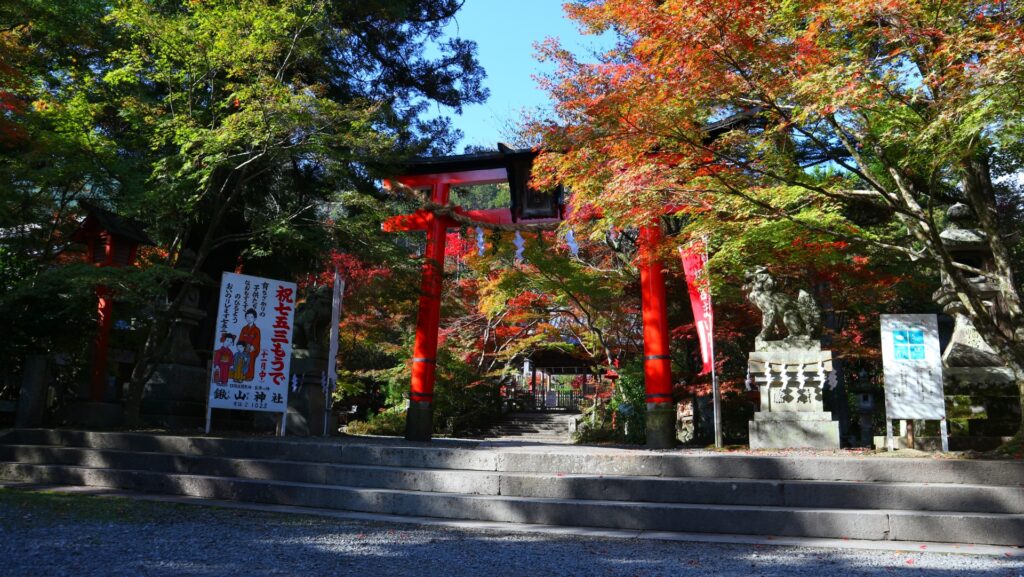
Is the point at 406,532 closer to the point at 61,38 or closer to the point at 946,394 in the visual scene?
the point at 946,394

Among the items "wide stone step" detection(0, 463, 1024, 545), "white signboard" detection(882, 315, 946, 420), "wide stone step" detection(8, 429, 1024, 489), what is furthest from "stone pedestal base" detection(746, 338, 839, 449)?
"wide stone step" detection(0, 463, 1024, 545)

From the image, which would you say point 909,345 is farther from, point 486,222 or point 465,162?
point 465,162

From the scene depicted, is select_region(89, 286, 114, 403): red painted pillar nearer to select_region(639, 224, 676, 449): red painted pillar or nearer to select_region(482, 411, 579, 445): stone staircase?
select_region(639, 224, 676, 449): red painted pillar

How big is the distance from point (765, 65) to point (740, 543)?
3.99 meters

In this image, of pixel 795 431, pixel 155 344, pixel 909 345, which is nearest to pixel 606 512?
pixel 795 431

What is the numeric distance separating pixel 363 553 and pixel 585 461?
2816 mm

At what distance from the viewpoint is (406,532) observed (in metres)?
5.13

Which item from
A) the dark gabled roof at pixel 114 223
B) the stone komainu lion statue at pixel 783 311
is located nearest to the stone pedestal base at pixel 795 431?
the stone komainu lion statue at pixel 783 311

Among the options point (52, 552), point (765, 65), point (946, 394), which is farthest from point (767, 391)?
point (52, 552)

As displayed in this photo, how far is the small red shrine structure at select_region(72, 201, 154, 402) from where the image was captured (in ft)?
31.7

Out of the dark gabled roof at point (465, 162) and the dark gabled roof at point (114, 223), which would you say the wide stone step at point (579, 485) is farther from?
the dark gabled roof at point (465, 162)

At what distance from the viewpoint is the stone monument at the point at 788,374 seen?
807cm

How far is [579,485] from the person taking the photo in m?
5.95

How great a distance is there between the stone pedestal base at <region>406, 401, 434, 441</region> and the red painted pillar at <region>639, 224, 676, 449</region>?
3.50 meters
